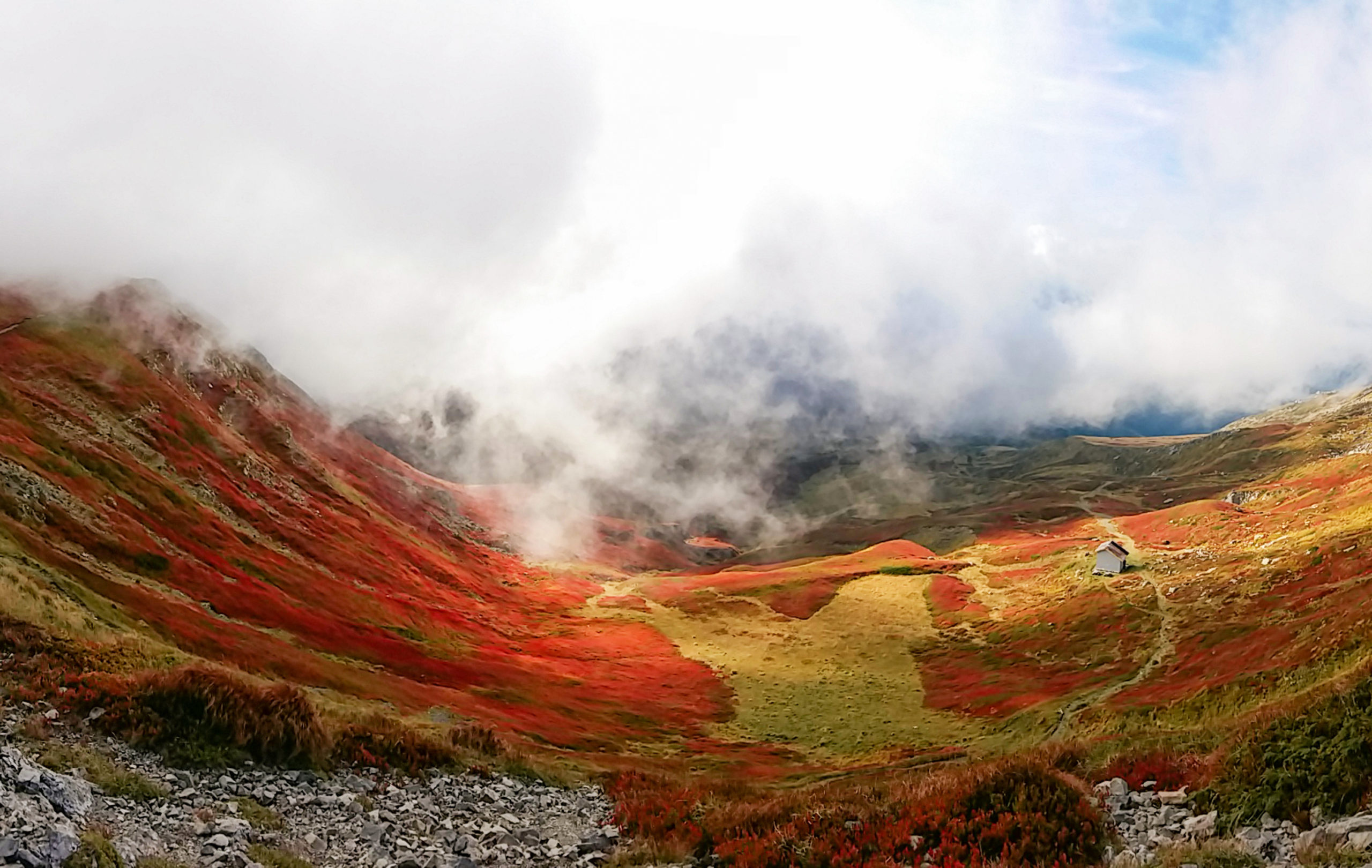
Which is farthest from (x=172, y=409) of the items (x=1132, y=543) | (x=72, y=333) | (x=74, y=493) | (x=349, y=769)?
(x=1132, y=543)

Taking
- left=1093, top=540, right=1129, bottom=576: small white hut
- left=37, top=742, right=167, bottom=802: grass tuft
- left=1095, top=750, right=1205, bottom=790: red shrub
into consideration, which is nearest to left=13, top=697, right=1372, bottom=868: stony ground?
left=37, top=742, right=167, bottom=802: grass tuft

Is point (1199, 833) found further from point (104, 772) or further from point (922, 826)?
point (104, 772)

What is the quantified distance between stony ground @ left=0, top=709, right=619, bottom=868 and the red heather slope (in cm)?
1880

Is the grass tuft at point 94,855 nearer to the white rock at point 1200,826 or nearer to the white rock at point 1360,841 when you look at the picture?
the white rock at point 1200,826

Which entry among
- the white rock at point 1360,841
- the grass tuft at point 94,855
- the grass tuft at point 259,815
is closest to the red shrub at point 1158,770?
the white rock at point 1360,841

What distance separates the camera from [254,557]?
283 ft

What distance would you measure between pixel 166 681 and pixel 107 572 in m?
39.2

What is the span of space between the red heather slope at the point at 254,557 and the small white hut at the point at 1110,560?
67568mm

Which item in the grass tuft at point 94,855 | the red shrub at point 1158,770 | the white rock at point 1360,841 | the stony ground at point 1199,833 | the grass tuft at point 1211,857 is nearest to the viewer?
the white rock at point 1360,841

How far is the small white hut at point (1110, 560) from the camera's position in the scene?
119000mm

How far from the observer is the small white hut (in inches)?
4685

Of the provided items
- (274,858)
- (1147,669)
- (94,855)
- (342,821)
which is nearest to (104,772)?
(274,858)

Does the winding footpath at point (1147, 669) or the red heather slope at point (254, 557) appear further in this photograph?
the winding footpath at point (1147, 669)

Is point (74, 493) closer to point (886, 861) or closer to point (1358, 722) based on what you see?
point (886, 861)
